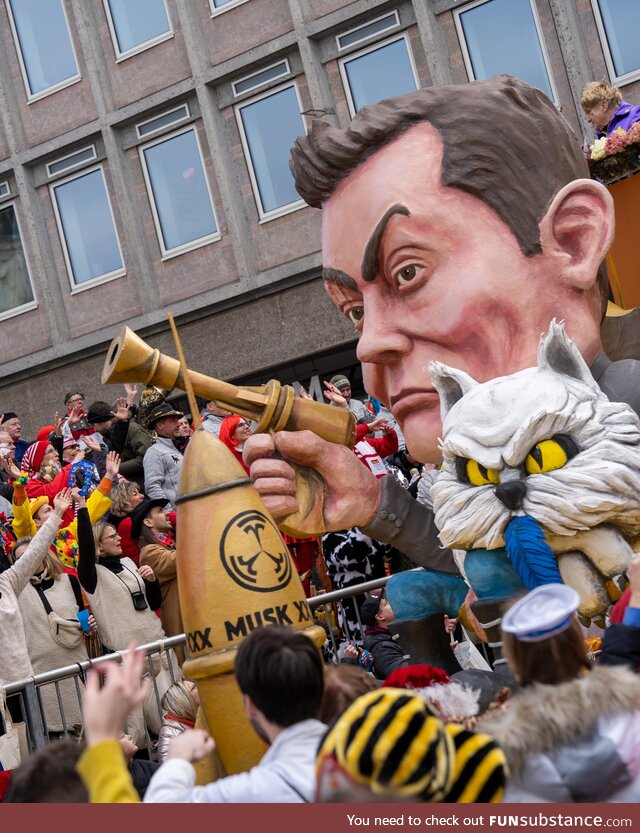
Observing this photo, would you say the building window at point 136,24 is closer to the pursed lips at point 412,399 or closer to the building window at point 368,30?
the building window at point 368,30

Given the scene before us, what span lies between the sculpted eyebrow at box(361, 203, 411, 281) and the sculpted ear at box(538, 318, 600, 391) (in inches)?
26.8

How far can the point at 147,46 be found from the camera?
1520 centimetres

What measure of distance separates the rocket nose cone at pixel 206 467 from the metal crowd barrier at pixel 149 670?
209 cm

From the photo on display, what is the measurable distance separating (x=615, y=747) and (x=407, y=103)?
257 centimetres

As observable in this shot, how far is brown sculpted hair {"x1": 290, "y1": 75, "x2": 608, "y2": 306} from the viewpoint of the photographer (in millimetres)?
3969

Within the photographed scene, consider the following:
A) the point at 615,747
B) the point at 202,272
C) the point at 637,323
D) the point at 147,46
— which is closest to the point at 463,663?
the point at 637,323

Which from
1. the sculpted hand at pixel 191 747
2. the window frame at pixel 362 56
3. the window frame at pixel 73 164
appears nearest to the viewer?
the sculpted hand at pixel 191 747

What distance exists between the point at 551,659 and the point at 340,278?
83.9 inches

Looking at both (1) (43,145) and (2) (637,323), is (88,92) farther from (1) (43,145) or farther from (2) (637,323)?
(2) (637,323)

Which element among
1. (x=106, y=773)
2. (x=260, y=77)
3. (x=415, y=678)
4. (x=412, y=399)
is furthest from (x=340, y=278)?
(x=260, y=77)

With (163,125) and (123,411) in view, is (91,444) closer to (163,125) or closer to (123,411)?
(123,411)

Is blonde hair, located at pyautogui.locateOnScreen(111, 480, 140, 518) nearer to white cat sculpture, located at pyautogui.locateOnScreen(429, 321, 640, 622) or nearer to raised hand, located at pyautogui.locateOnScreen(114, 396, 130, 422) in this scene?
raised hand, located at pyautogui.locateOnScreen(114, 396, 130, 422)

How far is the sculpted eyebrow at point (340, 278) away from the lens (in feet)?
14.0

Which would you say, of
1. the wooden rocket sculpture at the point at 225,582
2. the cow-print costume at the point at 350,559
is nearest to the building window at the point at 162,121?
the cow-print costume at the point at 350,559
